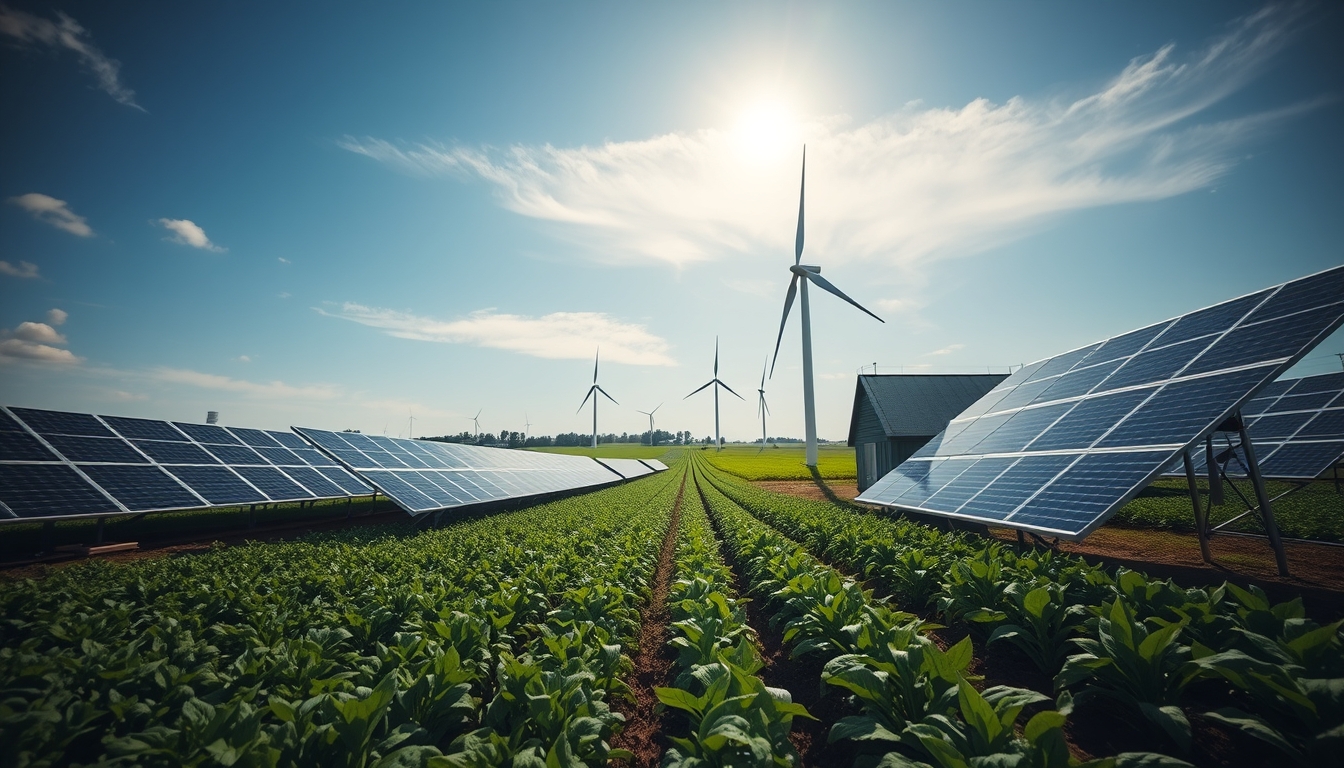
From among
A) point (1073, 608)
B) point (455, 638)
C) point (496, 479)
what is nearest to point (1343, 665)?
point (1073, 608)

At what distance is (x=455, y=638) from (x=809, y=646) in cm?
453

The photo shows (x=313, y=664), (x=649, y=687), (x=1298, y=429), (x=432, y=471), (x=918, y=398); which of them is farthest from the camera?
(x=918, y=398)

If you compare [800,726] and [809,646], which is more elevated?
[809,646]

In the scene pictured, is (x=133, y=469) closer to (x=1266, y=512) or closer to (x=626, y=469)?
(x=1266, y=512)

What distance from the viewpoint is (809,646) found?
227 inches

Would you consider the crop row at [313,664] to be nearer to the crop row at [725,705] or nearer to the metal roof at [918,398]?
the crop row at [725,705]

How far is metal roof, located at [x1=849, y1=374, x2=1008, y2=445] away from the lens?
30891 mm

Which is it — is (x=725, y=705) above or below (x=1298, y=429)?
below

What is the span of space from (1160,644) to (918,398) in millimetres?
32221

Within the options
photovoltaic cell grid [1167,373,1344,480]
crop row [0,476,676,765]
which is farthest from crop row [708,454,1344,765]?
photovoltaic cell grid [1167,373,1344,480]

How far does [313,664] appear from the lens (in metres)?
4.95

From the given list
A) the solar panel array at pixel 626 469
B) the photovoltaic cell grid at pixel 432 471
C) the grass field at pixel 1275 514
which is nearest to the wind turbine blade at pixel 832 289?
the grass field at pixel 1275 514

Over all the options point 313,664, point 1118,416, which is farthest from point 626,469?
point 313,664

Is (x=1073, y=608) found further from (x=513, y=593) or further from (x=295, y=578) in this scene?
(x=295, y=578)
